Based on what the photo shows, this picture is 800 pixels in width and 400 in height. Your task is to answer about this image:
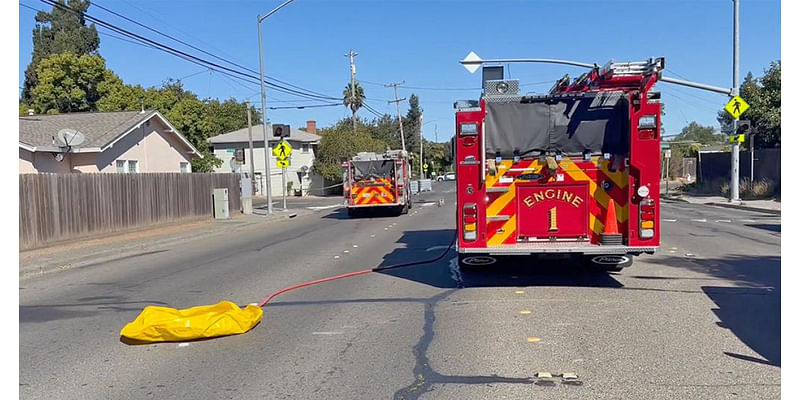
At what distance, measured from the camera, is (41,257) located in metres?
14.7

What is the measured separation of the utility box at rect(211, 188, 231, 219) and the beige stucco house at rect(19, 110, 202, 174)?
398 centimetres

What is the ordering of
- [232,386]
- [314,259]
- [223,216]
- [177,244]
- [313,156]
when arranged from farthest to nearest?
[313,156]
[223,216]
[177,244]
[314,259]
[232,386]

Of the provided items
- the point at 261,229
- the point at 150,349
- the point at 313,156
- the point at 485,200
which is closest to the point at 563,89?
the point at 485,200

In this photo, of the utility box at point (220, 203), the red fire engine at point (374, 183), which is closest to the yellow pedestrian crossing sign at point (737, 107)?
the red fire engine at point (374, 183)

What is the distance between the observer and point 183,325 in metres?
6.98

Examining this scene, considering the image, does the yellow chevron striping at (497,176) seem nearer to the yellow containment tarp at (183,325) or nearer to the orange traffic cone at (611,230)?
the orange traffic cone at (611,230)

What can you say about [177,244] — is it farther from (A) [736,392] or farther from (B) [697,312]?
(A) [736,392]

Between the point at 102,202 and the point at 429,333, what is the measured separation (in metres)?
15.8

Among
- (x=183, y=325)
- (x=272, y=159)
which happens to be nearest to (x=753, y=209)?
(x=183, y=325)

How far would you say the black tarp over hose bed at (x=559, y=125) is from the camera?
30.1 feet

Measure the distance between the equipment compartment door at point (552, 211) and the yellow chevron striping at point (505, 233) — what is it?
7 centimetres

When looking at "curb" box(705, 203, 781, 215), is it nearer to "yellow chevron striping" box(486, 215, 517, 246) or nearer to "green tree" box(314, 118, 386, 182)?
"yellow chevron striping" box(486, 215, 517, 246)

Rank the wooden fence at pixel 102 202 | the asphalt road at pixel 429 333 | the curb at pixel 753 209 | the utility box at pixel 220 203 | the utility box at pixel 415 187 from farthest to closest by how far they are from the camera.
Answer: the utility box at pixel 415 187, the utility box at pixel 220 203, the curb at pixel 753 209, the wooden fence at pixel 102 202, the asphalt road at pixel 429 333

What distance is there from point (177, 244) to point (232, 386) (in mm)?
13337
